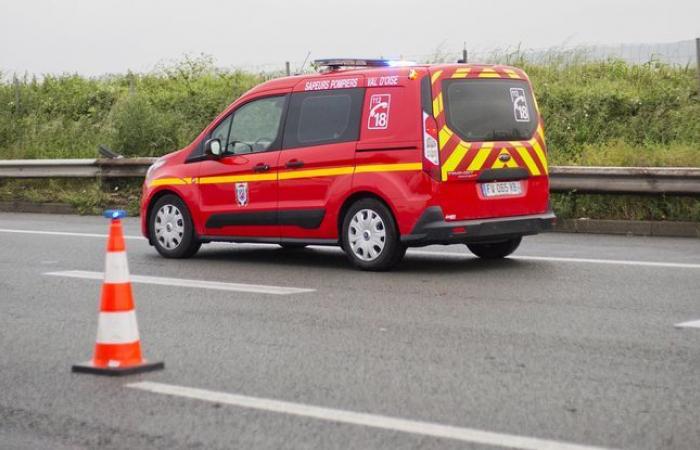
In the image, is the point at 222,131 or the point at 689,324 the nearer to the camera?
the point at 689,324

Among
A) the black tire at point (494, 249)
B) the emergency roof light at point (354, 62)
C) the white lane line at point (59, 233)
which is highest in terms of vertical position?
the emergency roof light at point (354, 62)

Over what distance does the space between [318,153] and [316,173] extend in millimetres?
188

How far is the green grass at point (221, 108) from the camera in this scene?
17328mm

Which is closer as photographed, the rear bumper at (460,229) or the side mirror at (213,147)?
the rear bumper at (460,229)

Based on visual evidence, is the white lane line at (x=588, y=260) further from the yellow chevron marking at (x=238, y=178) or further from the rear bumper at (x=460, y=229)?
the yellow chevron marking at (x=238, y=178)

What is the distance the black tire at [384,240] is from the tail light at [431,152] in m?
0.57

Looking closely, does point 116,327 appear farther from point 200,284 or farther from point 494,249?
point 494,249

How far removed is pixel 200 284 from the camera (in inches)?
428

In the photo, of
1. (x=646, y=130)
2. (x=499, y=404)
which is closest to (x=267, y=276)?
(x=499, y=404)

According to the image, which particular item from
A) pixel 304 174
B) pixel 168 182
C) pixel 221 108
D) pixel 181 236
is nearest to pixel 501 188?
pixel 304 174

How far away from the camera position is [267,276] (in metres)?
11.4

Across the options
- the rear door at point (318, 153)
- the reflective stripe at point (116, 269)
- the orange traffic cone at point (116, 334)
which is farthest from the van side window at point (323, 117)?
the orange traffic cone at point (116, 334)

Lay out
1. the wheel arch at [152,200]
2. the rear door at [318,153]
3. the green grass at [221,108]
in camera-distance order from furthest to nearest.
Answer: the green grass at [221,108], the wheel arch at [152,200], the rear door at [318,153]

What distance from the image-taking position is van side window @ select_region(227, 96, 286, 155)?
12.3m
